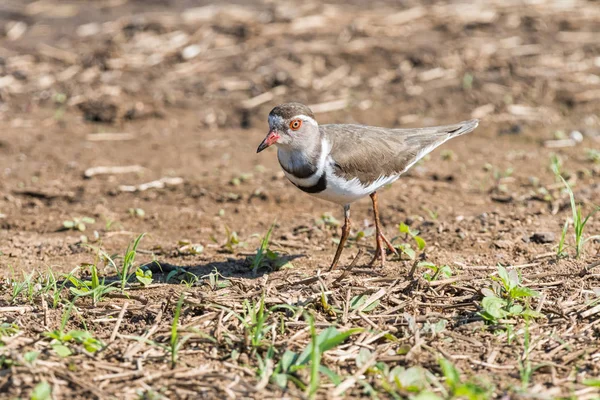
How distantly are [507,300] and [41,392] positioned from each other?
107 inches

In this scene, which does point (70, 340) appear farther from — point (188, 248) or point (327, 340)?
point (188, 248)

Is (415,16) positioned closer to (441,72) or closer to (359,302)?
(441,72)

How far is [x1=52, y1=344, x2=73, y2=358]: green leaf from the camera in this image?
14.0 feet

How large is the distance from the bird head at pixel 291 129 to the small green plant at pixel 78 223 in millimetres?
2042

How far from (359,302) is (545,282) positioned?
1.30 metres

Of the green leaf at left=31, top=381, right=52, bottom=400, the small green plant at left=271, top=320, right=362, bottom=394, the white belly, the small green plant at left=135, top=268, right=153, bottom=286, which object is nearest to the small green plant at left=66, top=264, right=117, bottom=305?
the small green plant at left=135, top=268, right=153, bottom=286

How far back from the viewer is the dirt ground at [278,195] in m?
4.34

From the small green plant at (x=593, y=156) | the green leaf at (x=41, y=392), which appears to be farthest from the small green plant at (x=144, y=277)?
the small green plant at (x=593, y=156)

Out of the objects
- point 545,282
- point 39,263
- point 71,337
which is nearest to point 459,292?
point 545,282

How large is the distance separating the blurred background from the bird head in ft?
4.53

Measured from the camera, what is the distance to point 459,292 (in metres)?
5.13

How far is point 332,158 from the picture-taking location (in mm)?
5910

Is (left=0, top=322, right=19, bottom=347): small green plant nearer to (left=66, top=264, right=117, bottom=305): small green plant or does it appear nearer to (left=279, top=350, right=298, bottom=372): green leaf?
(left=66, top=264, right=117, bottom=305): small green plant

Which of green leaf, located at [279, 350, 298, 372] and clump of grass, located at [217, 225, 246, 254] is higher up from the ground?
green leaf, located at [279, 350, 298, 372]
